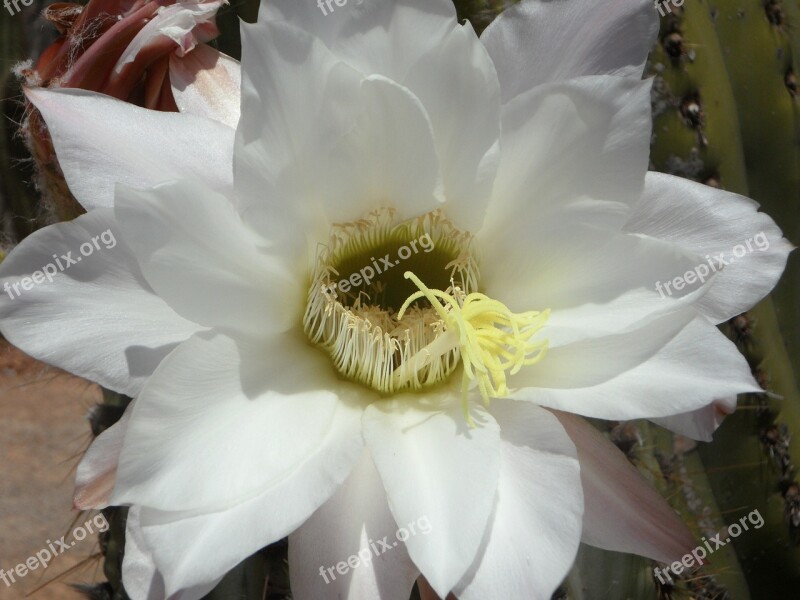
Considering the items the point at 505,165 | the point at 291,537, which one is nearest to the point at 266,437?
the point at 291,537

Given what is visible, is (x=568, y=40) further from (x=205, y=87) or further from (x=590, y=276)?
(x=205, y=87)

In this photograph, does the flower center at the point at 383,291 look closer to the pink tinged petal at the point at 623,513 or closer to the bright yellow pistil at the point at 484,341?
the bright yellow pistil at the point at 484,341

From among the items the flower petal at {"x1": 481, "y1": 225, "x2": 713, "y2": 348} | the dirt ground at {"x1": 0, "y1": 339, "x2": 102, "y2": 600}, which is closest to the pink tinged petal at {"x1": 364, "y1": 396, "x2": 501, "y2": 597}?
A: the flower petal at {"x1": 481, "y1": 225, "x2": 713, "y2": 348}

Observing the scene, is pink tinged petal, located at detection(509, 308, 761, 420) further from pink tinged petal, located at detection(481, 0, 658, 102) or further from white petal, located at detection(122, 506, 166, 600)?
white petal, located at detection(122, 506, 166, 600)

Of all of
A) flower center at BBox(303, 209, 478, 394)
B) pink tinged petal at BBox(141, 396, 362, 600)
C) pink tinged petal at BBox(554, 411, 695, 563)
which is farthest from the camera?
flower center at BBox(303, 209, 478, 394)

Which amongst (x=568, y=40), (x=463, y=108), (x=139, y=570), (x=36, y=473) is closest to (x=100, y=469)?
(x=139, y=570)

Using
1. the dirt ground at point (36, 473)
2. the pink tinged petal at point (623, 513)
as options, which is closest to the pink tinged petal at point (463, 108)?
the pink tinged petal at point (623, 513)

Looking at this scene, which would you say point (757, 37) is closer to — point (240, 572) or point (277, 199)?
point (277, 199)
